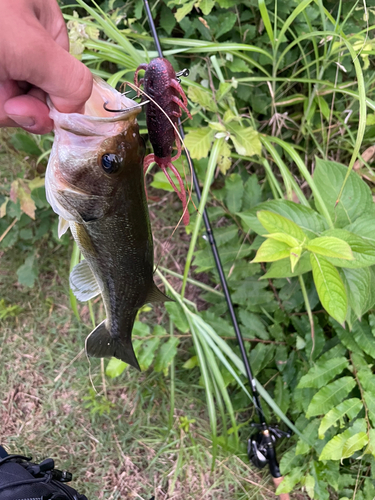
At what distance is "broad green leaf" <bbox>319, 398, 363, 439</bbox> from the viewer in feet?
4.34

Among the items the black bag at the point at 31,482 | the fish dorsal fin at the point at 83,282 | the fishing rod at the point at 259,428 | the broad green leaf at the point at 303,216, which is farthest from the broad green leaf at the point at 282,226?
the black bag at the point at 31,482

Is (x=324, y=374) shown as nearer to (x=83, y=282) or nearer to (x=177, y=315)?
(x=177, y=315)

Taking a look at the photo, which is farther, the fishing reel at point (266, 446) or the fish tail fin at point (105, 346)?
the fishing reel at point (266, 446)

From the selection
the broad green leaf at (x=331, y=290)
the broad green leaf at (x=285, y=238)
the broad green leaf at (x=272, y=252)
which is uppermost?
the broad green leaf at (x=285, y=238)

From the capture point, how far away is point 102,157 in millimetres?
692

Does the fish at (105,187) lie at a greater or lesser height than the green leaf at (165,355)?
greater

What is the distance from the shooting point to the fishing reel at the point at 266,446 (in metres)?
1.47

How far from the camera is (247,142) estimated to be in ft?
4.24

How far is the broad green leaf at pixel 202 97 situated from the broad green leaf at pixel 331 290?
72cm

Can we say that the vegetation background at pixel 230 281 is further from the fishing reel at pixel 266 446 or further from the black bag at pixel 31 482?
the black bag at pixel 31 482

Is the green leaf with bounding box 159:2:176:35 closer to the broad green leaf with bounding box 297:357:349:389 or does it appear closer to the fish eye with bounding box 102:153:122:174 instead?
the fish eye with bounding box 102:153:122:174

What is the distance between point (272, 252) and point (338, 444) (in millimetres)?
913

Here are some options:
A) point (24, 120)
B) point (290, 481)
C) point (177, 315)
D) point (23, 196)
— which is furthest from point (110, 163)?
point (290, 481)

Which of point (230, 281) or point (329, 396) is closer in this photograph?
point (329, 396)
